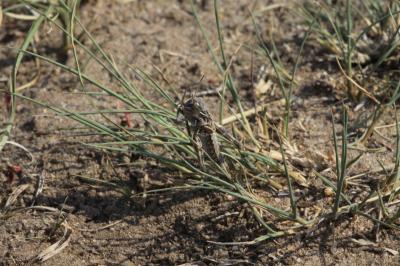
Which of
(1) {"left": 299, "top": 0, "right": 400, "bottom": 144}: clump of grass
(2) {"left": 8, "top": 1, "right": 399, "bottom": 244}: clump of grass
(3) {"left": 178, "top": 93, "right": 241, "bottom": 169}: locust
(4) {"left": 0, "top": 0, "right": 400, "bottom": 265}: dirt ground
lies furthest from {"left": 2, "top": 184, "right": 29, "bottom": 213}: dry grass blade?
(1) {"left": 299, "top": 0, "right": 400, "bottom": 144}: clump of grass

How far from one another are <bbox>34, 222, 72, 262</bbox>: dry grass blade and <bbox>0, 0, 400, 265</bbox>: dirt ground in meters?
0.02

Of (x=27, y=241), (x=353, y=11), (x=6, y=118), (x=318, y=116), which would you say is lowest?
(x=27, y=241)

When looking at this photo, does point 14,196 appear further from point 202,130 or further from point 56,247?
point 202,130

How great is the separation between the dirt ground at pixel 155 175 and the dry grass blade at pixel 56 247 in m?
0.02

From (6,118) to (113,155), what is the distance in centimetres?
51

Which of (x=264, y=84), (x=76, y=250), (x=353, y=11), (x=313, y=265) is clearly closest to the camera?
(x=313, y=265)

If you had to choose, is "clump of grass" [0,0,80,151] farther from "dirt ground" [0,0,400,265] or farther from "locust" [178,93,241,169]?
"locust" [178,93,241,169]

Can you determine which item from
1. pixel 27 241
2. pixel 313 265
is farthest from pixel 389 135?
pixel 27 241

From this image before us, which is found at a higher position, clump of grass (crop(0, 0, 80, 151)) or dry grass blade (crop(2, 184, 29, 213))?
clump of grass (crop(0, 0, 80, 151))

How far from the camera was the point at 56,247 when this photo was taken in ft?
6.73

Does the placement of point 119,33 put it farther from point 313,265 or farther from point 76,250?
point 313,265

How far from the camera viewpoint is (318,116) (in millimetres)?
2482

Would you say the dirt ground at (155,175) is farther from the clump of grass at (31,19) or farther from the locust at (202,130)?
the locust at (202,130)

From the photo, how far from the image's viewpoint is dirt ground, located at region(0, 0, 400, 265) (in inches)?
78.1
